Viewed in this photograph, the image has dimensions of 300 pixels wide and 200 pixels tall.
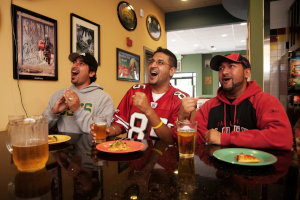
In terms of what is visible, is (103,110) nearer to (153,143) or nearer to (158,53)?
(158,53)

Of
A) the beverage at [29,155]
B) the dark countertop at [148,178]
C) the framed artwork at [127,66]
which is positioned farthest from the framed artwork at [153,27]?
the beverage at [29,155]

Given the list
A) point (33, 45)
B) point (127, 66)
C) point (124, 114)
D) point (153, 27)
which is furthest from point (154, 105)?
point (153, 27)

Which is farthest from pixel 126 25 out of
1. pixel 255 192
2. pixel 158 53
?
pixel 255 192

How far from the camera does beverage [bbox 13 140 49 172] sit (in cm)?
69

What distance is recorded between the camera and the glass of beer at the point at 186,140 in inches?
34.9

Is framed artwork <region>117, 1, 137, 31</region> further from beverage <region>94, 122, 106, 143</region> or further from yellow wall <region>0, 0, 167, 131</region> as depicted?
beverage <region>94, 122, 106, 143</region>

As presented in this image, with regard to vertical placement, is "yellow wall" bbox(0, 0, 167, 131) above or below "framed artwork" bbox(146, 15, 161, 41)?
below

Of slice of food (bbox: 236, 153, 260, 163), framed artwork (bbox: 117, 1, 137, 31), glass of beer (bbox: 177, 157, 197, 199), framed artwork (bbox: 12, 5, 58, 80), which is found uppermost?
framed artwork (bbox: 117, 1, 137, 31)

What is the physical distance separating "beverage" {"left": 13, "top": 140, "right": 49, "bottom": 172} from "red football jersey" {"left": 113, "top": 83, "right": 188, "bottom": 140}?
1.02 m

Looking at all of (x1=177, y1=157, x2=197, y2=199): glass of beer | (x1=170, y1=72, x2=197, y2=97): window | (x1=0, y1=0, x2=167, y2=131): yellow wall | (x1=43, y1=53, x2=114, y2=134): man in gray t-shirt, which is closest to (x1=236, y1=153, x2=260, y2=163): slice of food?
(x1=177, y1=157, x2=197, y2=199): glass of beer

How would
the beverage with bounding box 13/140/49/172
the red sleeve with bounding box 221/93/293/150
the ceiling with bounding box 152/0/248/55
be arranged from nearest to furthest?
1. the beverage with bounding box 13/140/49/172
2. the red sleeve with bounding box 221/93/293/150
3. the ceiling with bounding box 152/0/248/55

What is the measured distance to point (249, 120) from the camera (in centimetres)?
141

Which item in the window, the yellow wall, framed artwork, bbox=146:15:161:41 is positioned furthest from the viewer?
the window

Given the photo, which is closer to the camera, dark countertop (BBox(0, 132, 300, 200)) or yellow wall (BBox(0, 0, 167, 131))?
dark countertop (BBox(0, 132, 300, 200))
